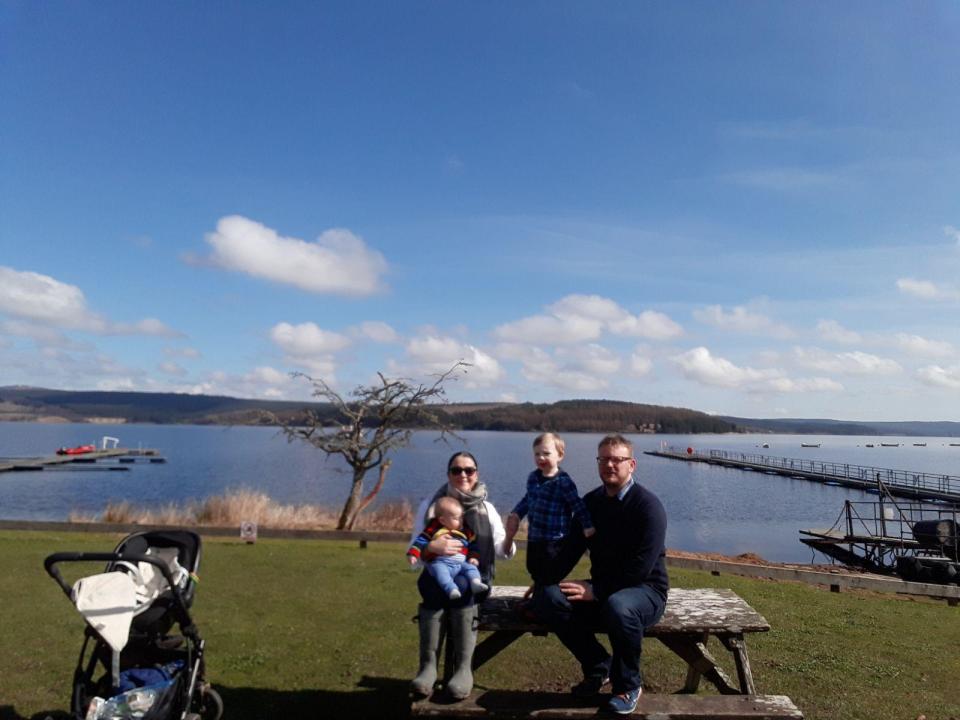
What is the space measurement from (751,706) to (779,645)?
330 centimetres

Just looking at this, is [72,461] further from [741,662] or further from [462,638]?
[741,662]

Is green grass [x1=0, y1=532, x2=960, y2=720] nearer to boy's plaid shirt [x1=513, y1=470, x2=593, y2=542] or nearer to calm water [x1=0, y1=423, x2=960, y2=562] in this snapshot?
boy's plaid shirt [x1=513, y1=470, x2=593, y2=542]

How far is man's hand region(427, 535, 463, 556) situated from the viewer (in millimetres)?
4668

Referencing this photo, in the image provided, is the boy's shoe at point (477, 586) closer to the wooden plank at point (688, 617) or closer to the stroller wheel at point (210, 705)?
the wooden plank at point (688, 617)

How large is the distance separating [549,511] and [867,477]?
254 ft

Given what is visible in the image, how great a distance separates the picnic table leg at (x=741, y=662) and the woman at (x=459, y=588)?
5.25 ft

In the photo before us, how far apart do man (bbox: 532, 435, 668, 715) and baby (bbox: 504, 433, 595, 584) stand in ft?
0.40

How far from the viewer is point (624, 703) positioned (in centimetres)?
402

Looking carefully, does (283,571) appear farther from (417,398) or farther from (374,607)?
(417,398)

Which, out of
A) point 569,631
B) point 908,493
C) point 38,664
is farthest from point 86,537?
point 908,493

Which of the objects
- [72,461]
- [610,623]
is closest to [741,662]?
[610,623]

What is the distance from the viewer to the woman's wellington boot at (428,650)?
4207 millimetres

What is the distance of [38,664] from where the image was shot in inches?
234

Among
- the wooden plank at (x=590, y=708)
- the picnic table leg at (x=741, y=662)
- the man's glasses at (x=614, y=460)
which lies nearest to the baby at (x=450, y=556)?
the wooden plank at (x=590, y=708)
